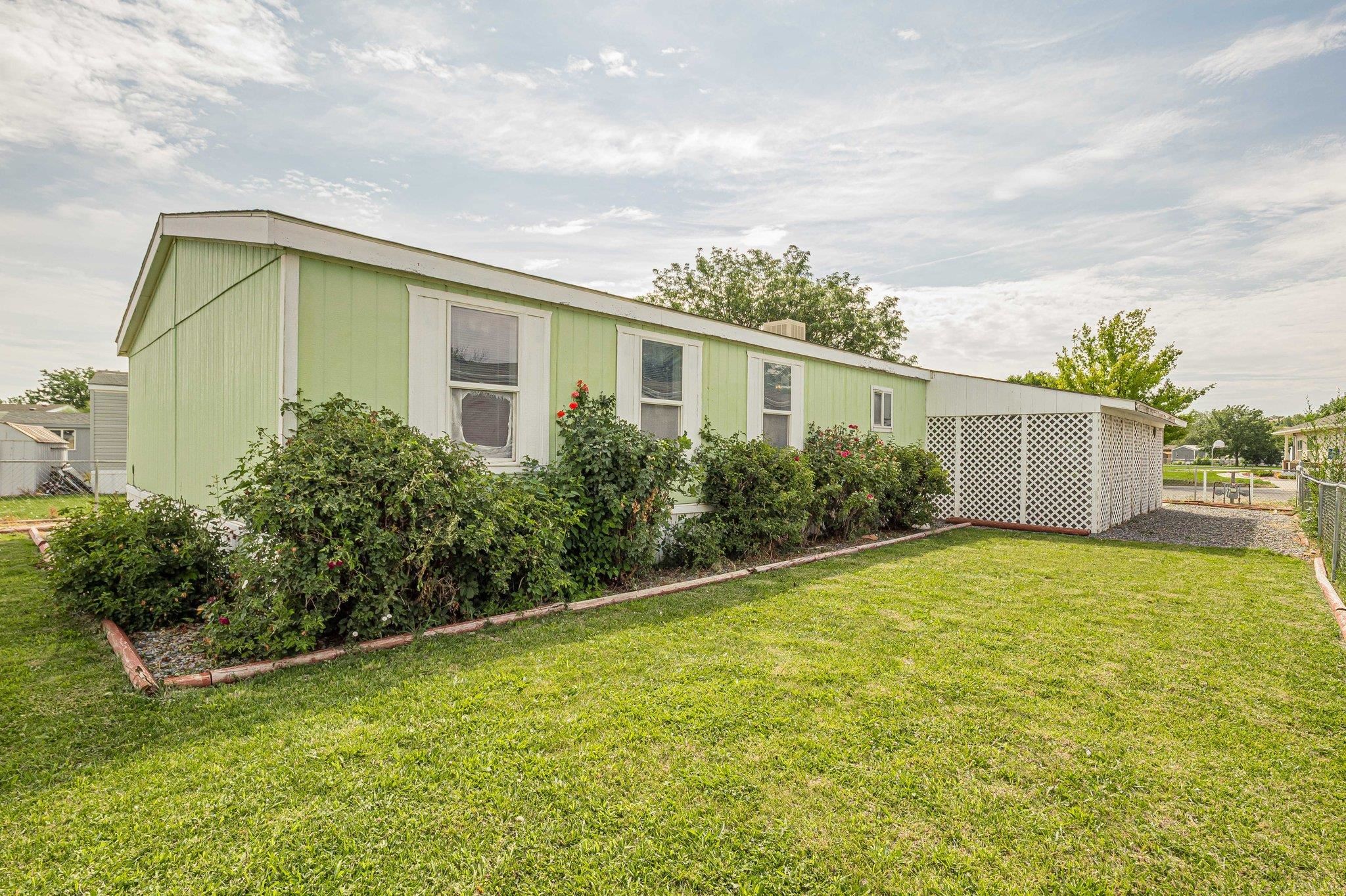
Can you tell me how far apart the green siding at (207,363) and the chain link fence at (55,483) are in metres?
7.44

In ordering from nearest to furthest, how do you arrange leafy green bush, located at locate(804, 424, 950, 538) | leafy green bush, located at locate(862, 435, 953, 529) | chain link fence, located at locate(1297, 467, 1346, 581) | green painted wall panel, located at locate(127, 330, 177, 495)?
chain link fence, located at locate(1297, 467, 1346, 581) → green painted wall panel, located at locate(127, 330, 177, 495) → leafy green bush, located at locate(804, 424, 950, 538) → leafy green bush, located at locate(862, 435, 953, 529)

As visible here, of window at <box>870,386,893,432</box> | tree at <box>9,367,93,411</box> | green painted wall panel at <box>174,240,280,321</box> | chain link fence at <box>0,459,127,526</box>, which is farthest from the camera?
tree at <box>9,367,93,411</box>

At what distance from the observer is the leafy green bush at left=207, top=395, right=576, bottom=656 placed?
12.6 ft

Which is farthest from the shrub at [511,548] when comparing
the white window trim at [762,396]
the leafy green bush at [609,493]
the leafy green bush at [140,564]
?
the white window trim at [762,396]

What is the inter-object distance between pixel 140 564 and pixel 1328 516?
43.1 ft

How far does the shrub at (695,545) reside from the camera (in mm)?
6820

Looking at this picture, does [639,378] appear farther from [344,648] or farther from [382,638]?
[344,648]

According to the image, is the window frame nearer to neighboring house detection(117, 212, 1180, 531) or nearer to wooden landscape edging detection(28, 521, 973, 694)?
neighboring house detection(117, 212, 1180, 531)

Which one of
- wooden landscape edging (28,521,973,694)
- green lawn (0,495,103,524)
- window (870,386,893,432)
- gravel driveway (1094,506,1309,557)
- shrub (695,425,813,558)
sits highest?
window (870,386,893,432)

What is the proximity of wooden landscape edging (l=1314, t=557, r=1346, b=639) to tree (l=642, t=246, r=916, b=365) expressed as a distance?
16690mm

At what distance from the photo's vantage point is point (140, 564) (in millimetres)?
4531

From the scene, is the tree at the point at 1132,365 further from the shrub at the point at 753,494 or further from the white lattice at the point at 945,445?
the shrub at the point at 753,494

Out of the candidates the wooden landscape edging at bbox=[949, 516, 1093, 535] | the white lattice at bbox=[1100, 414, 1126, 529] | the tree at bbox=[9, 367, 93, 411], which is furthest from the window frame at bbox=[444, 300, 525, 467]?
the tree at bbox=[9, 367, 93, 411]

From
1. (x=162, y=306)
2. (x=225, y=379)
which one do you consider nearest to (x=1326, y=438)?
(x=225, y=379)
